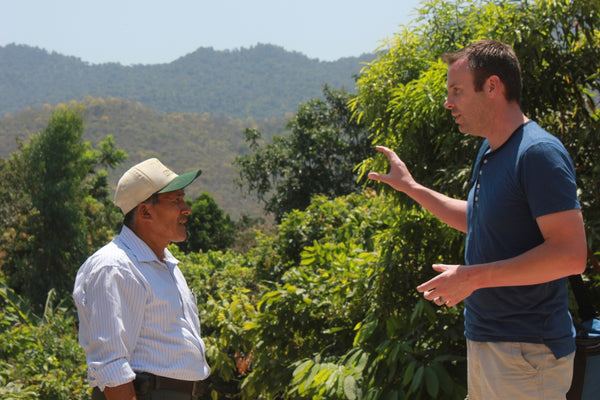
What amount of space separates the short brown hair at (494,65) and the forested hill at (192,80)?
325 feet

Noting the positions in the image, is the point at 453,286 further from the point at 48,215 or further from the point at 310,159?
the point at 310,159

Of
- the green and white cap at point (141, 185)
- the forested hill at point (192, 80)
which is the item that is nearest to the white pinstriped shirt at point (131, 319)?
the green and white cap at point (141, 185)

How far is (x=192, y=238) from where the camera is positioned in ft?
66.9

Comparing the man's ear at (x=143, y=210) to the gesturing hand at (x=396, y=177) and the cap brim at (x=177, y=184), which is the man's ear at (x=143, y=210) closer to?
the cap brim at (x=177, y=184)

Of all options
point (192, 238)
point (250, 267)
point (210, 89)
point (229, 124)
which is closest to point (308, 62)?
point (210, 89)

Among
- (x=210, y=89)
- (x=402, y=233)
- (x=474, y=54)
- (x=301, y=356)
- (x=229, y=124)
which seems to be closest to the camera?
(x=474, y=54)

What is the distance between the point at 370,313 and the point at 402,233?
21.5 inches

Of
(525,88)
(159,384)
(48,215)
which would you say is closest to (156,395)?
(159,384)

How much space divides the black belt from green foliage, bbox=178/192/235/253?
56.4 feet

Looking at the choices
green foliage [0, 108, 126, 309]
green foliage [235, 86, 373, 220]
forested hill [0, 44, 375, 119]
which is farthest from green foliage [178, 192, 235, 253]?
forested hill [0, 44, 375, 119]

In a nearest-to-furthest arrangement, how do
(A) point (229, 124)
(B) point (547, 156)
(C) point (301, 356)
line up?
1. (B) point (547, 156)
2. (C) point (301, 356)
3. (A) point (229, 124)

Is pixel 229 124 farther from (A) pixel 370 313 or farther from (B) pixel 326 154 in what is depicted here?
(A) pixel 370 313

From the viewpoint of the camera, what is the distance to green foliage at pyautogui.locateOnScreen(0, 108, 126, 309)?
42.8ft

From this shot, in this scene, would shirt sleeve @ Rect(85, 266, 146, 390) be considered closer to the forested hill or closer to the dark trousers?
the dark trousers
